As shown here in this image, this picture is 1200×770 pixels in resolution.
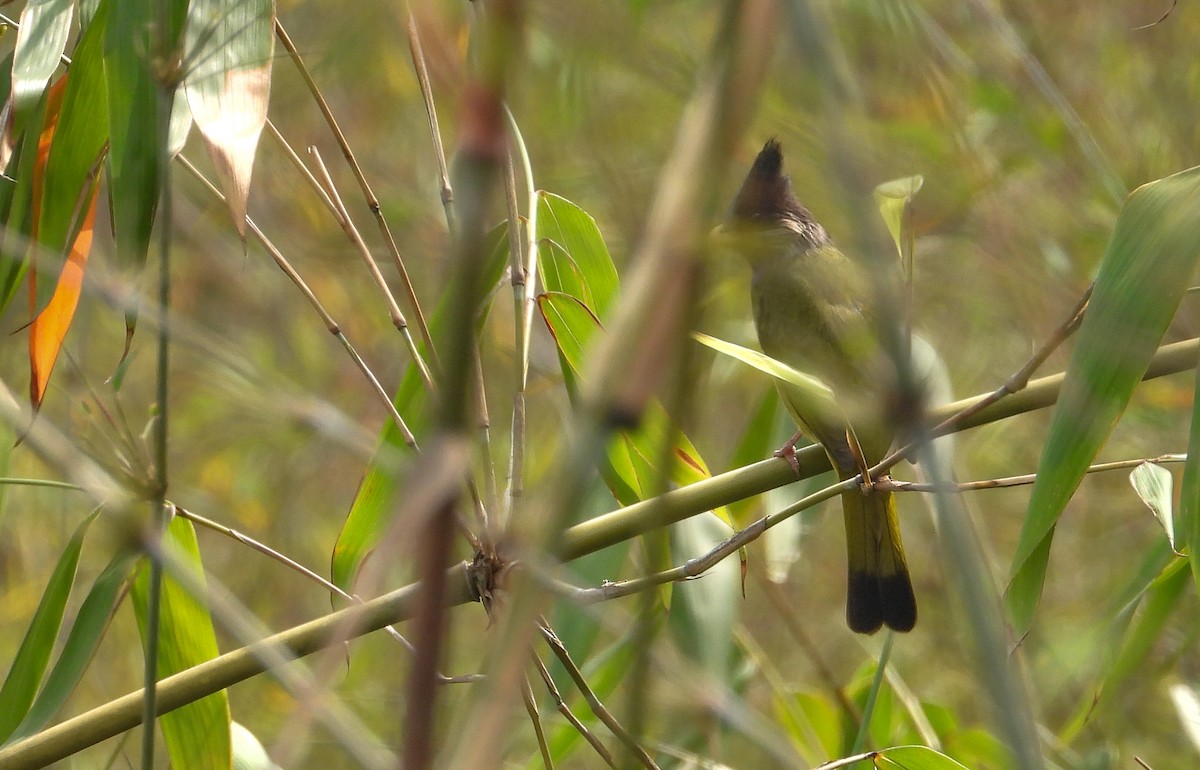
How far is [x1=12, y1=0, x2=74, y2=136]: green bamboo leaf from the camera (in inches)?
56.9

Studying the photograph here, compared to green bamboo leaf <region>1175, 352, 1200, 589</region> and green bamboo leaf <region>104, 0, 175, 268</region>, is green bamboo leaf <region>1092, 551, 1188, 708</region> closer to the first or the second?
green bamboo leaf <region>1175, 352, 1200, 589</region>

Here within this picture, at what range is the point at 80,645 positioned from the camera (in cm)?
151

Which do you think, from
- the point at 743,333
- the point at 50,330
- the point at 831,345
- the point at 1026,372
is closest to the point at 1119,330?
the point at 1026,372

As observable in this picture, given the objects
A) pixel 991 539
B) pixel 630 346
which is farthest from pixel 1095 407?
pixel 991 539

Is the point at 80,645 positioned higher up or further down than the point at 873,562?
further down

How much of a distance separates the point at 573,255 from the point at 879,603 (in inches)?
34.6

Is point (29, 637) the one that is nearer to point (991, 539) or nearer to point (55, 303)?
point (55, 303)

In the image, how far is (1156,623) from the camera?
1669 millimetres

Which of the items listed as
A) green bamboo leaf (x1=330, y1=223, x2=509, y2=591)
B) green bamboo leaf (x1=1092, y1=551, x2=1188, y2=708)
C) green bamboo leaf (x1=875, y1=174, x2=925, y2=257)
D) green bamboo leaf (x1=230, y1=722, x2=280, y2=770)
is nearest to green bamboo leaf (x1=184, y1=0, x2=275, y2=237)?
green bamboo leaf (x1=330, y1=223, x2=509, y2=591)

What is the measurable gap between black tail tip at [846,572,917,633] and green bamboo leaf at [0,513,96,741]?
128 cm

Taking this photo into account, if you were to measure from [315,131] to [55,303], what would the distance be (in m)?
3.67

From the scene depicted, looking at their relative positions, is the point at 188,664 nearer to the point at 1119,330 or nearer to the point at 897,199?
the point at 897,199

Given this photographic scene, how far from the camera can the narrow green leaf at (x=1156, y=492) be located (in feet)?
4.75

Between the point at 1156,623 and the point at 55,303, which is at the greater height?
the point at 55,303
